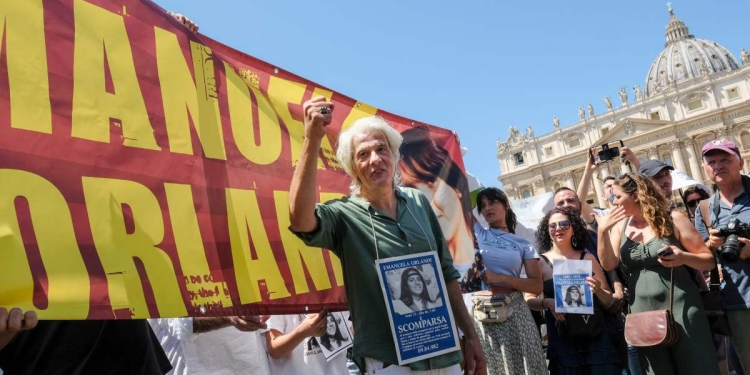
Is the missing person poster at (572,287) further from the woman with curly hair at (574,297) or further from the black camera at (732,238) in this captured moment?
the black camera at (732,238)

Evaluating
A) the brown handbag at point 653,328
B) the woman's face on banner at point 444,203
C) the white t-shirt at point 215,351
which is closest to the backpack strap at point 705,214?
the brown handbag at point 653,328

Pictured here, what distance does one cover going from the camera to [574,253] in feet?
14.7

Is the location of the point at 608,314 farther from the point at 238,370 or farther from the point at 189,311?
the point at 189,311

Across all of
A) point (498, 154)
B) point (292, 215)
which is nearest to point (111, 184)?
point (292, 215)

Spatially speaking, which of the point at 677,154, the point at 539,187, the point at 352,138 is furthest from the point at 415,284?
the point at 539,187

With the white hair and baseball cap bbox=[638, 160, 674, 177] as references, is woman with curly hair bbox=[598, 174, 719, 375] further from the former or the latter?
the white hair

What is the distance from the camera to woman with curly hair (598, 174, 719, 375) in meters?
3.49

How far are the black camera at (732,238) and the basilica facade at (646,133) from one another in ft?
174

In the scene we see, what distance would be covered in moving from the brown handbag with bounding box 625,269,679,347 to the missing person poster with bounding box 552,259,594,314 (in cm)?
34

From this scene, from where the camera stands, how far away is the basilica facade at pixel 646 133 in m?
59.9

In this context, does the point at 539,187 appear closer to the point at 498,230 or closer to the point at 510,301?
the point at 498,230

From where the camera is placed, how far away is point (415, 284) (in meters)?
2.21

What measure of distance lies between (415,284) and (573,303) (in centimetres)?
218

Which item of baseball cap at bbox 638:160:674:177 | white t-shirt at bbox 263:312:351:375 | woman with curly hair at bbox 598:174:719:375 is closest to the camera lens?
woman with curly hair at bbox 598:174:719:375
